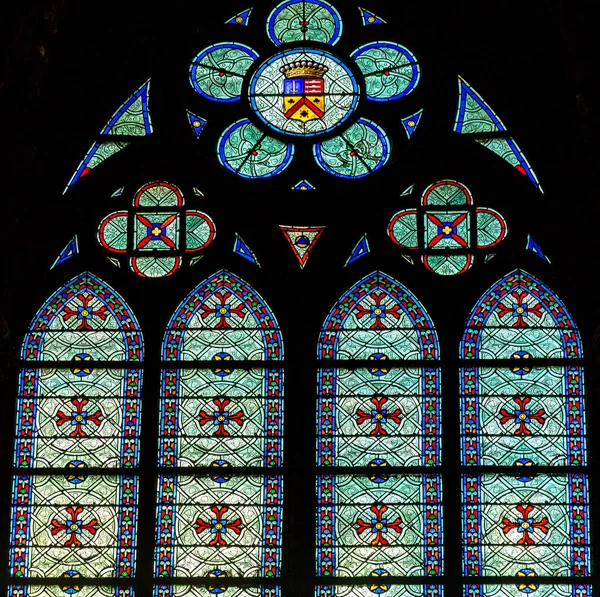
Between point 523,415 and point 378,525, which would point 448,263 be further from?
point 378,525

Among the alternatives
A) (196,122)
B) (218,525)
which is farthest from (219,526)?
(196,122)

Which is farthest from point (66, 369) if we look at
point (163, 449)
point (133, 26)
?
point (133, 26)

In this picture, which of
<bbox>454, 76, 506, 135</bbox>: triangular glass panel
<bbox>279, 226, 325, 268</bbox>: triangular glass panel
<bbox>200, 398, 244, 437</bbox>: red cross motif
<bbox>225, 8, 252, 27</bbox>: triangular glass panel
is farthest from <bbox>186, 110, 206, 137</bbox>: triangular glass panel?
<bbox>200, 398, 244, 437</bbox>: red cross motif

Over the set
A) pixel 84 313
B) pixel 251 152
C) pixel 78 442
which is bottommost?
pixel 78 442

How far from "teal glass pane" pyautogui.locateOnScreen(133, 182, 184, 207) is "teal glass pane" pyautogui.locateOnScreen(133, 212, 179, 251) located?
0.30 feet

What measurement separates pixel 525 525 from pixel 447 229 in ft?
8.22

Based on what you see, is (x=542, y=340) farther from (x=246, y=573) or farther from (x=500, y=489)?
(x=246, y=573)

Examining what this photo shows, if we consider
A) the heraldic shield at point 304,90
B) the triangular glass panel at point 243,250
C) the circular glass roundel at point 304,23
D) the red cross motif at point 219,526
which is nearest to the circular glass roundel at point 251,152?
the heraldic shield at point 304,90

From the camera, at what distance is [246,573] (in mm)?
14555

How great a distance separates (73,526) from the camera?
48.3 ft

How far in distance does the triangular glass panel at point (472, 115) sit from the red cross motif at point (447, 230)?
79cm

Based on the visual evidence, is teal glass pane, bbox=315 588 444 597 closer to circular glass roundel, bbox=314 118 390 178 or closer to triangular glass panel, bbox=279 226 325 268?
triangular glass panel, bbox=279 226 325 268

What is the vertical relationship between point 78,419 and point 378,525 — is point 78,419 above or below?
above

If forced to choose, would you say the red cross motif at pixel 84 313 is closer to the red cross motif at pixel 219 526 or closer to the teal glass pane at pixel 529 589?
the red cross motif at pixel 219 526
